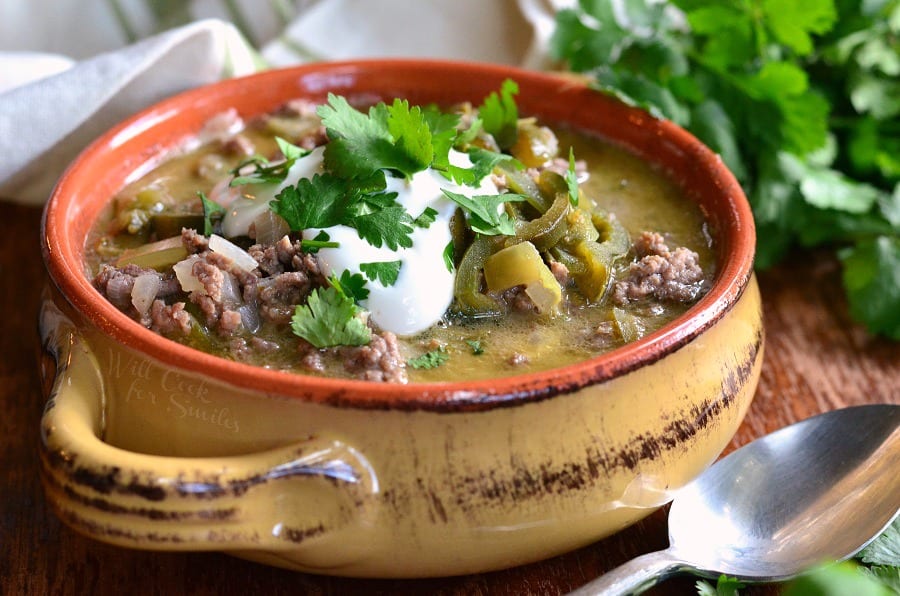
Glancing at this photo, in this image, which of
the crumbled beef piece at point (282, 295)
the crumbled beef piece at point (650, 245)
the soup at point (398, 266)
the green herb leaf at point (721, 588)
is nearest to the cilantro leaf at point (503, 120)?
the soup at point (398, 266)

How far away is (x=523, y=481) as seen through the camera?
179cm

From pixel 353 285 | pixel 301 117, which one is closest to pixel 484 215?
pixel 353 285

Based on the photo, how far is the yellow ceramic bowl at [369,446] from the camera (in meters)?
1.68

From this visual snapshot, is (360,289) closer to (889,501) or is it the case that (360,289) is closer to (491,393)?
(491,393)

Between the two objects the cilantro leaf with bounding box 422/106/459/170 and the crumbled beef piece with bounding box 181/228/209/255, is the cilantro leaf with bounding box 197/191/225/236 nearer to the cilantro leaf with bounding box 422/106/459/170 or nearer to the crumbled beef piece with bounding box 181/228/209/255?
the crumbled beef piece with bounding box 181/228/209/255

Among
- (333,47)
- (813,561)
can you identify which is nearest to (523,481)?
(813,561)

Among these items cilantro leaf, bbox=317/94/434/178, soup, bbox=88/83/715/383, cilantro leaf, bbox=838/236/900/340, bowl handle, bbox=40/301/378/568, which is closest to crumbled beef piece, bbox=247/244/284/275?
soup, bbox=88/83/715/383

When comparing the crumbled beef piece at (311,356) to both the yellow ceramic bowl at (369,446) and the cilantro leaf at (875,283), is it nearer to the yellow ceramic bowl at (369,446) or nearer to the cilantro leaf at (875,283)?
the yellow ceramic bowl at (369,446)

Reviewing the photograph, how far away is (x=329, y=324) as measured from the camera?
2.01m

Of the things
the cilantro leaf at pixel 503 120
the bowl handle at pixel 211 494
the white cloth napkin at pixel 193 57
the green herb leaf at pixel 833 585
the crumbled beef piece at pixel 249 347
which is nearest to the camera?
the green herb leaf at pixel 833 585

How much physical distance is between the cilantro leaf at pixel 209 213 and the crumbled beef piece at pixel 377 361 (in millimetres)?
551

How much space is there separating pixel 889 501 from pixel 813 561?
0.24 metres

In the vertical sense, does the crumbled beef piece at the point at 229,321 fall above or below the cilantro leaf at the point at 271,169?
below

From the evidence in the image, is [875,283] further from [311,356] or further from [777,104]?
[311,356]
